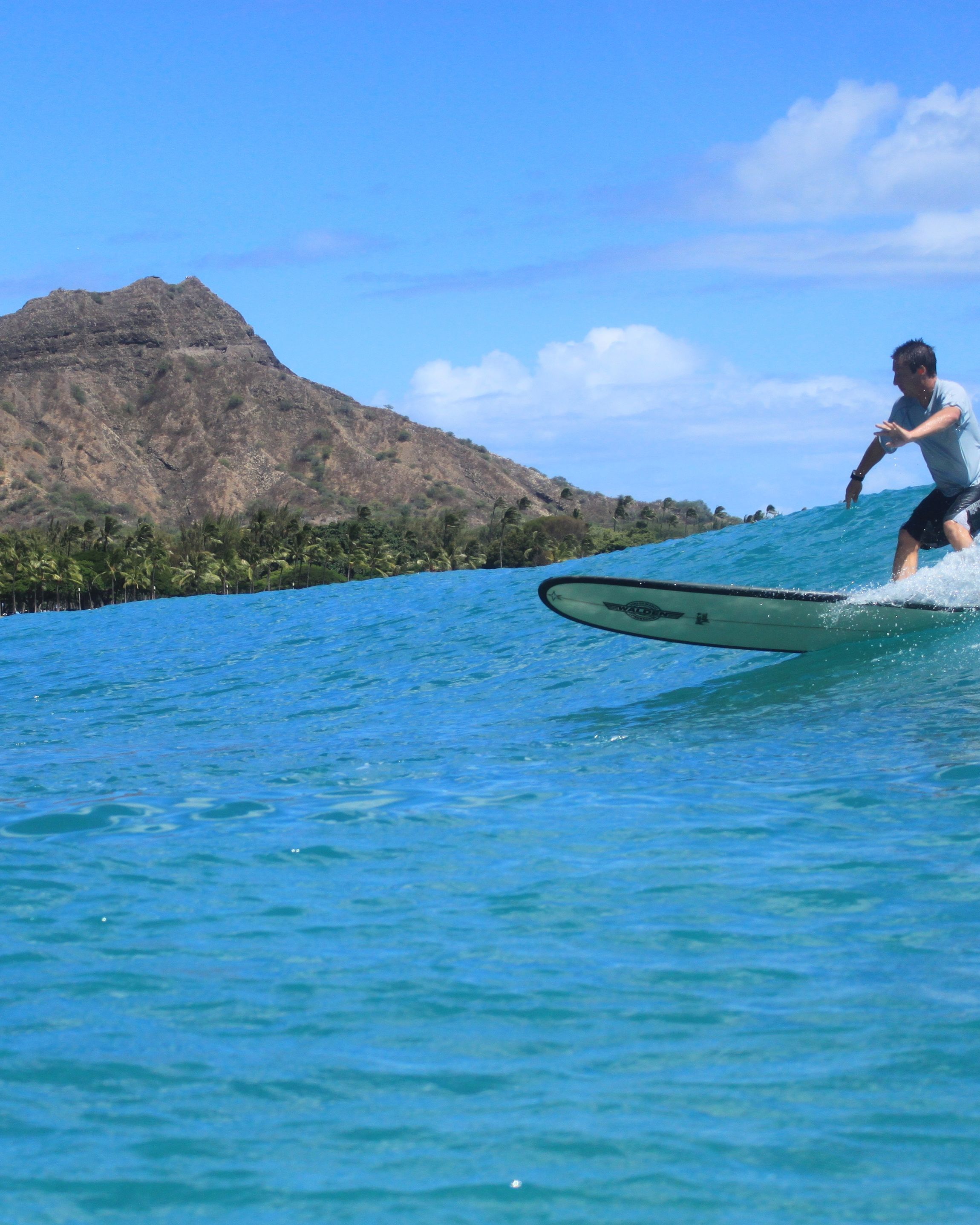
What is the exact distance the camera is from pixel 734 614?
9148 mm

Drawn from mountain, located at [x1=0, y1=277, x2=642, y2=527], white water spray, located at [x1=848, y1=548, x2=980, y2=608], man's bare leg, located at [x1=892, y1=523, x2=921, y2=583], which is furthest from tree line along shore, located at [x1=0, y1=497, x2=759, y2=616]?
man's bare leg, located at [x1=892, y1=523, x2=921, y2=583]

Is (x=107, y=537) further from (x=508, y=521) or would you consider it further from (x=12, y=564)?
(x=508, y=521)

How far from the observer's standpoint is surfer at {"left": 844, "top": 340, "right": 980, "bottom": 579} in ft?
26.3

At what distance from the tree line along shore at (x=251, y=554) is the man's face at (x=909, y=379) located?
6193 cm

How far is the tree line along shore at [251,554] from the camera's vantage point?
255 feet

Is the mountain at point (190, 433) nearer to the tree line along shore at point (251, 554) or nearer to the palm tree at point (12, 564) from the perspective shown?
the tree line along shore at point (251, 554)

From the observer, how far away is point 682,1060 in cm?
314

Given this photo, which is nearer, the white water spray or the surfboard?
the white water spray

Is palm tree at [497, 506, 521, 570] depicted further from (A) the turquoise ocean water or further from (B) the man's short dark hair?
(A) the turquoise ocean water

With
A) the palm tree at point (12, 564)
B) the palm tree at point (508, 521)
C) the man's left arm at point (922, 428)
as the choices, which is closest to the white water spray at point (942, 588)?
the man's left arm at point (922, 428)

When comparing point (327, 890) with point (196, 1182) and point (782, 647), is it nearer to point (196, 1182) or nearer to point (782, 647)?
point (196, 1182)

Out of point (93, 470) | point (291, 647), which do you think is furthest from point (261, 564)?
point (291, 647)

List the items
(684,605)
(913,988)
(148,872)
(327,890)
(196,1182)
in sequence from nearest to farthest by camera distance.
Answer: (196,1182) < (913,988) < (327,890) < (148,872) < (684,605)

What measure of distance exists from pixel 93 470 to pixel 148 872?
134165 mm
